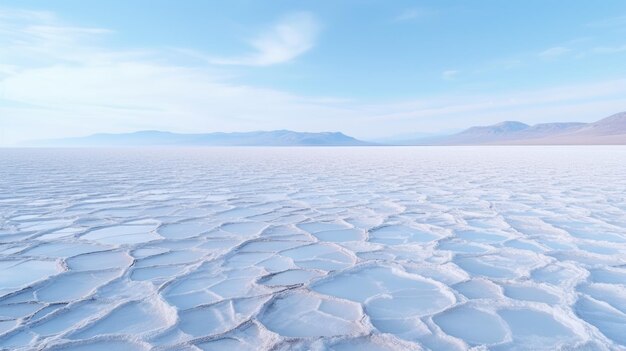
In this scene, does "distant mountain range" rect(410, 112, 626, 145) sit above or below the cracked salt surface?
below

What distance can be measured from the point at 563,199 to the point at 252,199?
345 centimetres

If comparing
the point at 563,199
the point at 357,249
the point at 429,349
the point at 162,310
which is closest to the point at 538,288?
the point at 429,349

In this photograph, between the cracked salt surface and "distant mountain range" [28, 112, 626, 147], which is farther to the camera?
"distant mountain range" [28, 112, 626, 147]

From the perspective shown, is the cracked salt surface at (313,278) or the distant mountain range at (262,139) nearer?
the cracked salt surface at (313,278)

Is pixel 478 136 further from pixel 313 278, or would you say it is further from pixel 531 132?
pixel 313 278

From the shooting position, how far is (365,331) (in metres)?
1.66

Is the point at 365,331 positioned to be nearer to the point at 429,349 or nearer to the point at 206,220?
the point at 429,349

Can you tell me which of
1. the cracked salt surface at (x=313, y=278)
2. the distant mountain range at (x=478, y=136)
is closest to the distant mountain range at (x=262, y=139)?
the distant mountain range at (x=478, y=136)

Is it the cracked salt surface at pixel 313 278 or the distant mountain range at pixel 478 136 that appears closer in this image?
the cracked salt surface at pixel 313 278

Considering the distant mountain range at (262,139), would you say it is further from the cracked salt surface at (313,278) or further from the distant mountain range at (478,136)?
the cracked salt surface at (313,278)

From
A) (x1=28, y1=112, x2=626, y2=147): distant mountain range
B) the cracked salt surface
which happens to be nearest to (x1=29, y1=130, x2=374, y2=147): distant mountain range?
(x1=28, y1=112, x2=626, y2=147): distant mountain range

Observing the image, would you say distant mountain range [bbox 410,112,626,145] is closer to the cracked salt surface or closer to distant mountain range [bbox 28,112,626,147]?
distant mountain range [bbox 28,112,626,147]

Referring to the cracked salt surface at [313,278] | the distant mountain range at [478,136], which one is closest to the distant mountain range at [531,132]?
the distant mountain range at [478,136]

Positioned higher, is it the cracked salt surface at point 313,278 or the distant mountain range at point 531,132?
the cracked salt surface at point 313,278
